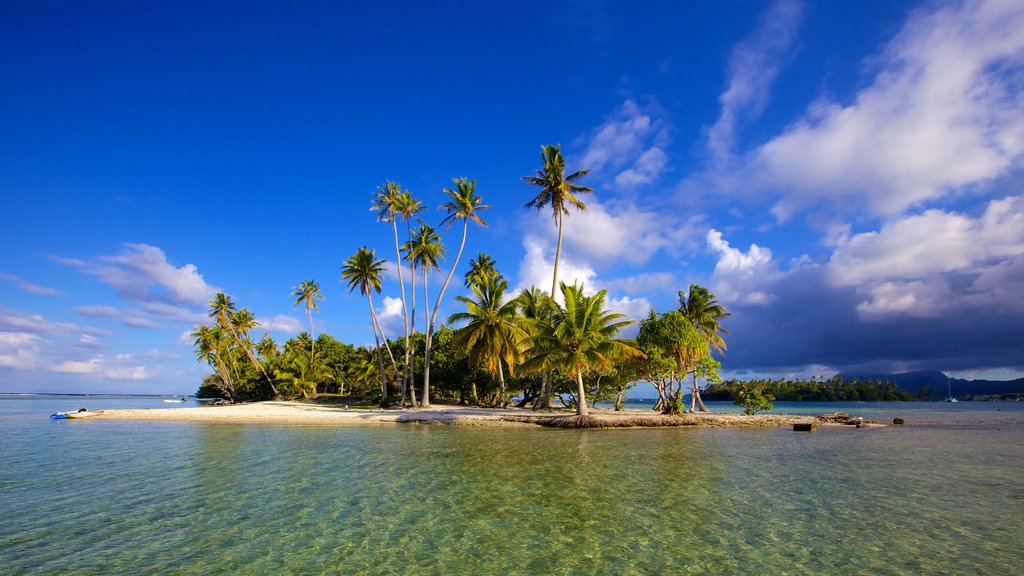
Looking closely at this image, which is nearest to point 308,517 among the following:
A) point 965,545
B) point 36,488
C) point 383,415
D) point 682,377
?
point 36,488

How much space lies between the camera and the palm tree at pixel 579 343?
107 ft

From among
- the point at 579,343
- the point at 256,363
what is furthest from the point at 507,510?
the point at 256,363

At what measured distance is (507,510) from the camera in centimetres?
1116

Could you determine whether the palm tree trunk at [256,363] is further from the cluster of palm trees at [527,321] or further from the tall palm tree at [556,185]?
the tall palm tree at [556,185]

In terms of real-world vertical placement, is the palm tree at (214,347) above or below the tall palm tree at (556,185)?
below

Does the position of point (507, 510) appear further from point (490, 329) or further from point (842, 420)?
point (842, 420)

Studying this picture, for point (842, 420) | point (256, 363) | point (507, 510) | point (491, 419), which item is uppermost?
point (256, 363)

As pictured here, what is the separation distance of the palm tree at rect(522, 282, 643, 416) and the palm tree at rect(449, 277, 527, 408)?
6.36 metres

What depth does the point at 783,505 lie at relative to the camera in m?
11.7

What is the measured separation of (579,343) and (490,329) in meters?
9.94

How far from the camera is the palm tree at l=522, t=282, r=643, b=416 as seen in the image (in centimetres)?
3275

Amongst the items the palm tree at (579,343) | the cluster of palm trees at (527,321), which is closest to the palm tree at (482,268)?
the cluster of palm trees at (527,321)

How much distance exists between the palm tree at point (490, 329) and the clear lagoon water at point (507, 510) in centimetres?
1840

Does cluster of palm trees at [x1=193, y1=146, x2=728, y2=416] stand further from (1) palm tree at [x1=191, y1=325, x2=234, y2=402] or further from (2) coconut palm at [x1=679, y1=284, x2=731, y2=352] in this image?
(1) palm tree at [x1=191, y1=325, x2=234, y2=402]
